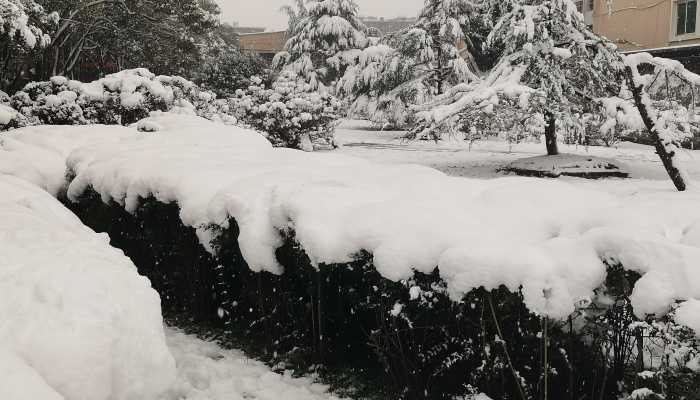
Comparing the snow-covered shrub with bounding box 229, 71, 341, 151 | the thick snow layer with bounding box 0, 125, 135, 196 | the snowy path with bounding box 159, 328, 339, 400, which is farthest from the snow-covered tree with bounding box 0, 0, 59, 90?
the snowy path with bounding box 159, 328, 339, 400

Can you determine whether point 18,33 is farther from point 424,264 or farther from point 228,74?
point 228,74

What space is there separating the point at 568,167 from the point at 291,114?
7.13 meters

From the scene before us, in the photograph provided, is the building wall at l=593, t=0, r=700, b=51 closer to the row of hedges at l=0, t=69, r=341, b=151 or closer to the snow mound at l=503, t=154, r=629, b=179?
the snow mound at l=503, t=154, r=629, b=179

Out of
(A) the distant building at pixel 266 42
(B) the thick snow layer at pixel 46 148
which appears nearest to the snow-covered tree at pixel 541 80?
(B) the thick snow layer at pixel 46 148

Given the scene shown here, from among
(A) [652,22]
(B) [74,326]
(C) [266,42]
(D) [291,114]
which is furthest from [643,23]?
(C) [266,42]

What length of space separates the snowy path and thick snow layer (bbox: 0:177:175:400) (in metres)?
0.78

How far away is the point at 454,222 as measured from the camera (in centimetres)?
278

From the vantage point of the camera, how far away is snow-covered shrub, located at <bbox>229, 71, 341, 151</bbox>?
51.7 ft

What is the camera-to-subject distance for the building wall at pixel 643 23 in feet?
81.1

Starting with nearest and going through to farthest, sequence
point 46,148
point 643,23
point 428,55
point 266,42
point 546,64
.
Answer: point 46,148
point 546,64
point 428,55
point 643,23
point 266,42

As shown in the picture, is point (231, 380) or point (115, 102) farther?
point (115, 102)

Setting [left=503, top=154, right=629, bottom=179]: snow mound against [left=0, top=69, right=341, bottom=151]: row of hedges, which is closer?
[left=0, top=69, right=341, bottom=151]: row of hedges

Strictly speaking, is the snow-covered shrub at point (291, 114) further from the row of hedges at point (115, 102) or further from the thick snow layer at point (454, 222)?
the thick snow layer at point (454, 222)

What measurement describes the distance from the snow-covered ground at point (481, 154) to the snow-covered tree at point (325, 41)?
9.13 meters
